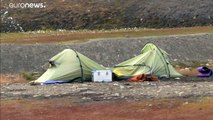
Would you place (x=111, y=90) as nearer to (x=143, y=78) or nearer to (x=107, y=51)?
(x=143, y=78)

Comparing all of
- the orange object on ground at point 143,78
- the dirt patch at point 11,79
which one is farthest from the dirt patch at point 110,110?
the dirt patch at point 11,79

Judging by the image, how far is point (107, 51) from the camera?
45625 millimetres

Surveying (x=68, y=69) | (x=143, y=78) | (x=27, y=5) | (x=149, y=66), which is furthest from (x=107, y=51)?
(x=27, y=5)

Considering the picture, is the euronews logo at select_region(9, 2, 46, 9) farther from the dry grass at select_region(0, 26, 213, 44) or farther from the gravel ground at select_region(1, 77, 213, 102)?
the gravel ground at select_region(1, 77, 213, 102)

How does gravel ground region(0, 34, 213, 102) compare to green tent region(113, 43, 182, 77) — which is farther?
green tent region(113, 43, 182, 77)

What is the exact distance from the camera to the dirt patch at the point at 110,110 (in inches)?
816

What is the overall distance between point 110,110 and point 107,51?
76.6ft

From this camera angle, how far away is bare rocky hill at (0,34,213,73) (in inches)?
1660

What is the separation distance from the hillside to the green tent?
1760 inches

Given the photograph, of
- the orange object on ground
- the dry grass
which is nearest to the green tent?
the orange object on ground

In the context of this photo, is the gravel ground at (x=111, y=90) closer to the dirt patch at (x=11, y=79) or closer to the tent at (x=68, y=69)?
the tent at (x=68, y=69)

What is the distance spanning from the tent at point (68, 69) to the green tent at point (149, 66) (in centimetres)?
201

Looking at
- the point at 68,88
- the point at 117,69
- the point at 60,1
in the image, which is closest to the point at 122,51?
the point at 117,69

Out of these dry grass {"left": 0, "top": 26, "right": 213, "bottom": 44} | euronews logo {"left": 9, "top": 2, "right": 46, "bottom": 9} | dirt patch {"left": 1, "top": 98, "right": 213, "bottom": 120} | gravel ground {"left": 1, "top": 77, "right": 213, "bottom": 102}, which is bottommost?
dry grass {"left": 0, "top": 26, "right": 213, "bottom": 44}
